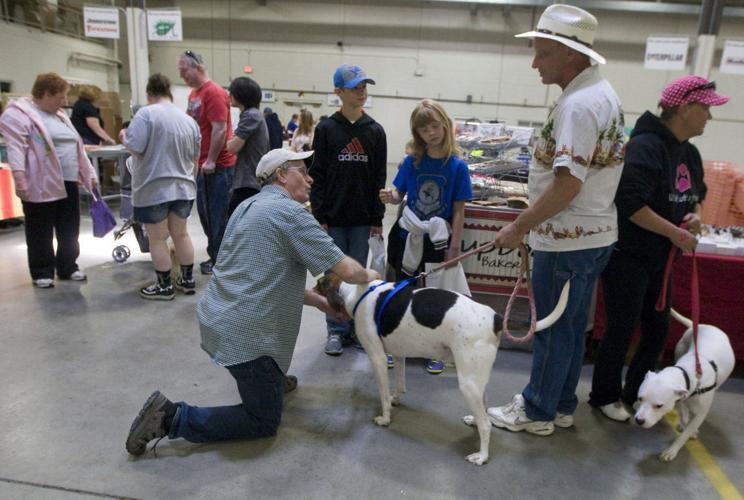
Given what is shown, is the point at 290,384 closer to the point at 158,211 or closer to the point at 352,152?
the point at 352,152

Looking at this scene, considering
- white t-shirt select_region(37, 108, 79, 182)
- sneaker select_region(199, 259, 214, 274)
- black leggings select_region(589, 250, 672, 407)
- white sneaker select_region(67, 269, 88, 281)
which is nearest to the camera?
black leggings select_region(589, 250, 672, 407)

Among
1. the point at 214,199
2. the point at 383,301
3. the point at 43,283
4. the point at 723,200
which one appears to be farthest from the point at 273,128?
the point at 723,200

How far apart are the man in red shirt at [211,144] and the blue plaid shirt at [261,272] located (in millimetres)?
2388

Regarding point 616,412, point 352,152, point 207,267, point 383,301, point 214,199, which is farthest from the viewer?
point 207,267

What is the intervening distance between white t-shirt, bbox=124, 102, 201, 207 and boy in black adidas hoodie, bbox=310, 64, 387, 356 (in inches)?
52.7

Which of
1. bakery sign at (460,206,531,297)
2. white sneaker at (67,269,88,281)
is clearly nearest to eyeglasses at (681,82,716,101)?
bakery sign at (460,206,531,297)

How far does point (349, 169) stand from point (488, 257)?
45.2 inches

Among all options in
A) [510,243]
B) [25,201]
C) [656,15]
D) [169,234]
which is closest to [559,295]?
[510,243]

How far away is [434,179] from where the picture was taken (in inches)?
116

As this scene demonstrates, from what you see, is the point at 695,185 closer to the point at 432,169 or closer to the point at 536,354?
the point at 536,354

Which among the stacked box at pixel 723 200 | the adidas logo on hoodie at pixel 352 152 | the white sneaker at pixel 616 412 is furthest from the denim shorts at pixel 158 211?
the stacked box at pixel 723 200

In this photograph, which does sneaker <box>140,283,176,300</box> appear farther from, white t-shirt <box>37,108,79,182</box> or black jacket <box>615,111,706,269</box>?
black jacket <box>615,111,706,269</box>

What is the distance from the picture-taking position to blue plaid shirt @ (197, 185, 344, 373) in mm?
2102

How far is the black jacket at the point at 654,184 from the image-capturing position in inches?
89.8
